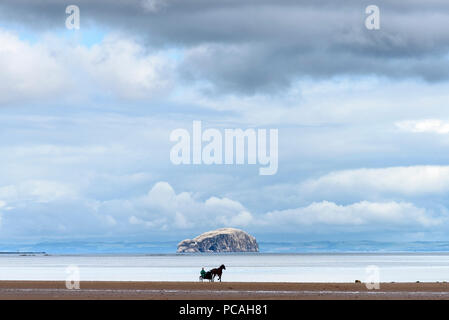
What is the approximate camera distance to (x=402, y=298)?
60.2 m

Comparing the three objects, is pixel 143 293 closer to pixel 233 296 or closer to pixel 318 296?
pixel 233 296

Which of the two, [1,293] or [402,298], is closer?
[402,298]
